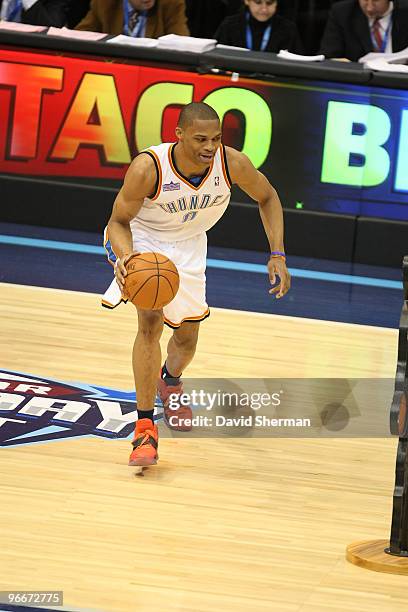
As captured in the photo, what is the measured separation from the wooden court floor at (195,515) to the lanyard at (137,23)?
14.4ft

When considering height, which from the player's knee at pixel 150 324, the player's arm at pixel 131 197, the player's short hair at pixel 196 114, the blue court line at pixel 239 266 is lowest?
the blue court line at pixel 239 266

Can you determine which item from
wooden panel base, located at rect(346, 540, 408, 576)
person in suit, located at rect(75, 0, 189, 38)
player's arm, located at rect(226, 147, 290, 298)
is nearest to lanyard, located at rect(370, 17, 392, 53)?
person in suit, located at rect(75, 0, 189, 38)

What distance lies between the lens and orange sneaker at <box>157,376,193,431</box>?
256 inches

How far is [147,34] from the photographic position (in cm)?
1125

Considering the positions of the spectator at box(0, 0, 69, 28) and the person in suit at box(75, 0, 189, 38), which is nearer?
the person in suit at box(75, 0, 189, 38)

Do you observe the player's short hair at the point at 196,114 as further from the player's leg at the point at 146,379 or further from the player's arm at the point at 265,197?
the player's leg at the point at 146,379

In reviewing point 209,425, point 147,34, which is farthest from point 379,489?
point 147,34

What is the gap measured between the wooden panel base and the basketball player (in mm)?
1215

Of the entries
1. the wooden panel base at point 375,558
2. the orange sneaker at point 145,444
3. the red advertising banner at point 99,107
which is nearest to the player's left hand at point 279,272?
the orange sneaker at point 145,444

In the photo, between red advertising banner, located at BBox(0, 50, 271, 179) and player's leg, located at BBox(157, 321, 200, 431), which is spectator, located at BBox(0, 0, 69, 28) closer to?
red advertising banner, located at BBox(0, 50, 271, 179)

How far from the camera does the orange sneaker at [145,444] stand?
5.80 metres

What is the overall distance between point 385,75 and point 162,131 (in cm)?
190

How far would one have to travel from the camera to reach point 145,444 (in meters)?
5.84

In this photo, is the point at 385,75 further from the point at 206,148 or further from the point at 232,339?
the point at 206,148
